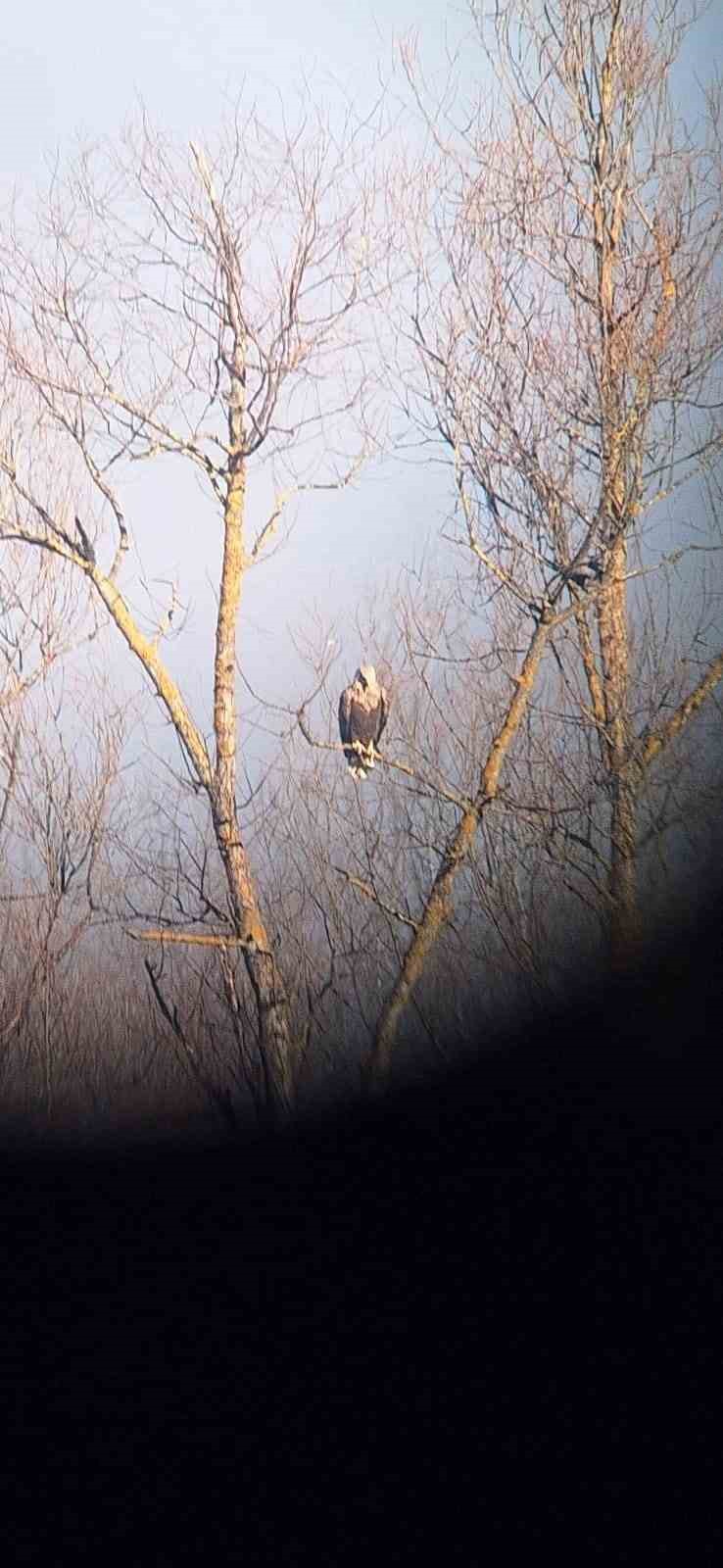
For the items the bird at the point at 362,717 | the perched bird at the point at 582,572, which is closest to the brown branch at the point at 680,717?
the perched bird at the point at 582,572

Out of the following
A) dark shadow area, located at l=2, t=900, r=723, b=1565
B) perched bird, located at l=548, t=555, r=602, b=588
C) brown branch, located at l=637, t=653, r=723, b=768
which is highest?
perched bird, located at l=548, t=555, r=602, b=588

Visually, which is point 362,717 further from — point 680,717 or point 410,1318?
point 410,1318

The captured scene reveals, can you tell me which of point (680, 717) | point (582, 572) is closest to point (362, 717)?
point (582, 572)

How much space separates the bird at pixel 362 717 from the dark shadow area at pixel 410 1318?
66 cm

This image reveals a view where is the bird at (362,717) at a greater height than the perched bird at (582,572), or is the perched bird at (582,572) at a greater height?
the perched bird at (582,572)

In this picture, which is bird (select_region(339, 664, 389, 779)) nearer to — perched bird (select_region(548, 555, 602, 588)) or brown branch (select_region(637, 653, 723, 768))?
perched bird (select_region(548, 555, 602, 588))

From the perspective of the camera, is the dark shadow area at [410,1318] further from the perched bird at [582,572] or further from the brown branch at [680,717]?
the perched bird at [582,572]

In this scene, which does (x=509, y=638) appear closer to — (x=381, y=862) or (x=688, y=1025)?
(x=381, y=862)

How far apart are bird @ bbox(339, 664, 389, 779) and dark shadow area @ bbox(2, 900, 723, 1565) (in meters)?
0.66

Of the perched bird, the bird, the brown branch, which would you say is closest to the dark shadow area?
the brown branch

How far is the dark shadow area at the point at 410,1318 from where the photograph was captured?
99.6 inches

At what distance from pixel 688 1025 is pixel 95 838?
1.32 m

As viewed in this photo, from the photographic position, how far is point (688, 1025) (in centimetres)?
295

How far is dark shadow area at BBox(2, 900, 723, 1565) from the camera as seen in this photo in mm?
2529
